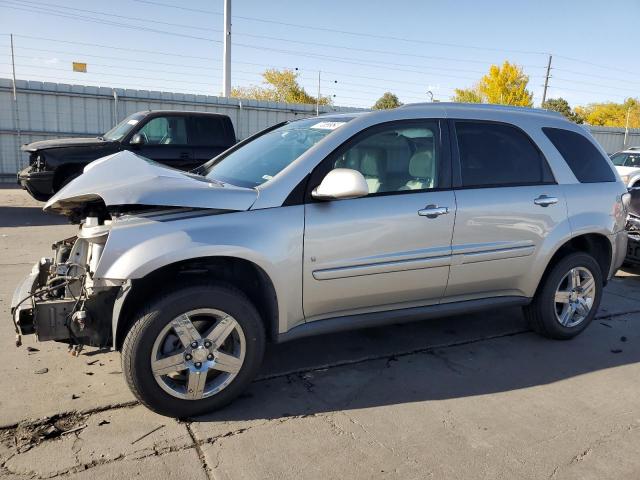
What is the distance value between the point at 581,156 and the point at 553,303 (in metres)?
1.30

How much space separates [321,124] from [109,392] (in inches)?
92.5

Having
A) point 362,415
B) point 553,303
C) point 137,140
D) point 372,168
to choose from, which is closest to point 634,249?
point 553,303

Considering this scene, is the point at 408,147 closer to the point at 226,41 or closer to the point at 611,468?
the point at 611,468

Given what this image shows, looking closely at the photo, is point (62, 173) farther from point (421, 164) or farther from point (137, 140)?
point (421, 164)

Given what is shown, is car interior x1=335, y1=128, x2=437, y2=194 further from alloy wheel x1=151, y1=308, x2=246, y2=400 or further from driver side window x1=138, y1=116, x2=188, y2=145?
driver side window x1=138, y1=116, x2=188, y2=145

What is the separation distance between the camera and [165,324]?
2961 mm

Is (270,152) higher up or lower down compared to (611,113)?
lower down

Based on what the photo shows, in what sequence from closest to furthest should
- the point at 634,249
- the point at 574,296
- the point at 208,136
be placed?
the point at 574,296 < the point at 634,249 < the point at 208,136

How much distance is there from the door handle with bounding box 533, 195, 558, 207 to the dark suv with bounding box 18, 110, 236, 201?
690 centimetres

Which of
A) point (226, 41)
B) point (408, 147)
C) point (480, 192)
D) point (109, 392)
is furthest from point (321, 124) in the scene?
point (226, 41)

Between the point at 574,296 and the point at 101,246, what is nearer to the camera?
the point at 101,246

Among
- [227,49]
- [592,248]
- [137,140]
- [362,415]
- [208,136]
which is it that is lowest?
[362,415]

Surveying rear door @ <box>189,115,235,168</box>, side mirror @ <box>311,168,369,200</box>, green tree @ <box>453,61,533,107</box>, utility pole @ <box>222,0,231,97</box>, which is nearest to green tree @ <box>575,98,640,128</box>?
green tree @ <box>453,61,533,107</box>

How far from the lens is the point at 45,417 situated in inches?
122
